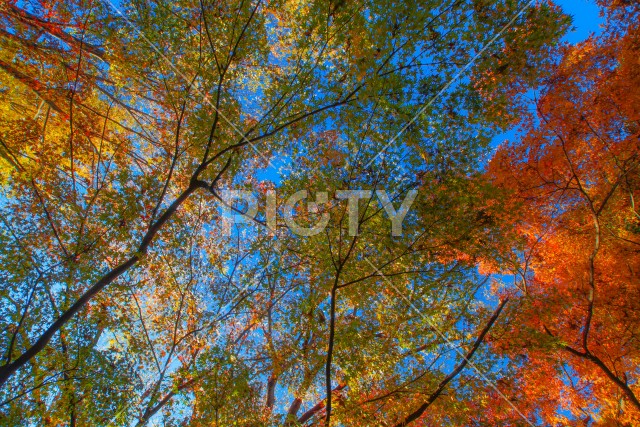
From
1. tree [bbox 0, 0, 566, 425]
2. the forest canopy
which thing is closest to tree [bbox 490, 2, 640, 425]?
the forest canopy

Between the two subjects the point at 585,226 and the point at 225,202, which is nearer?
the point at 225,202

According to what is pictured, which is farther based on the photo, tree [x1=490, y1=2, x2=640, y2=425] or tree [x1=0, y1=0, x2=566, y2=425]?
tree [x1=490, y1=2, x2=640, y2=425]

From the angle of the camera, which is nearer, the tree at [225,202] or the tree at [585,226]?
the tree at [225,202]

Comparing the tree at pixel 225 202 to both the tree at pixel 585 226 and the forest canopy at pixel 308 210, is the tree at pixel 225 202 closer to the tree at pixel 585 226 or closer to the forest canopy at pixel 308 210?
the forest canopy at pixel 308 210

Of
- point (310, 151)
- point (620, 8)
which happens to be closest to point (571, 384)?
point (620, 8)

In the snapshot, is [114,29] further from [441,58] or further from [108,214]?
[441,58]

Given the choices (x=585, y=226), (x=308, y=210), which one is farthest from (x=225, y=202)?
(x=585, y=226)

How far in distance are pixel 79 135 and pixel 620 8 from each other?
13.4 metres

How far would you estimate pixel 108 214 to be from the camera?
5457 millimetres

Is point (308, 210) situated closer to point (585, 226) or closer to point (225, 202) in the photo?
point (225, 202)

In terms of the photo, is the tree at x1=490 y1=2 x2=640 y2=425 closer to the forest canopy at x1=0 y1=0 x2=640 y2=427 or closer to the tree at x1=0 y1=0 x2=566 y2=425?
the forest canopy at x1=0 y1=0 x2=640 y2=427

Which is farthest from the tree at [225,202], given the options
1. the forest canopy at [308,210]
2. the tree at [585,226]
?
the tree at [585,226]

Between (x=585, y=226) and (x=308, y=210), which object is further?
(x=585, y=226)

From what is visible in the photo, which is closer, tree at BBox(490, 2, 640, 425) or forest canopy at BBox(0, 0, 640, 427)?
forest canopy at BBox(0, 0, 640, 427)
